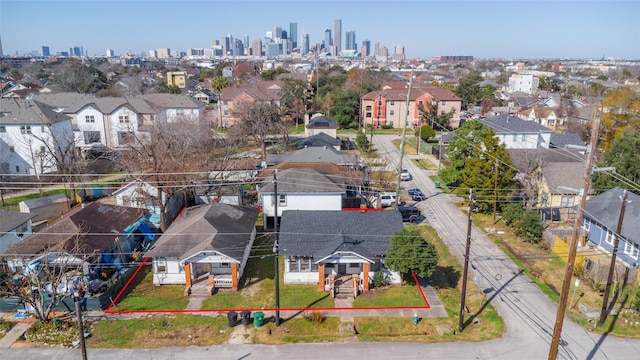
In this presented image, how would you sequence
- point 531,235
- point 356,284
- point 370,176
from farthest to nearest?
point 370,176
point 531,235
point 356,284

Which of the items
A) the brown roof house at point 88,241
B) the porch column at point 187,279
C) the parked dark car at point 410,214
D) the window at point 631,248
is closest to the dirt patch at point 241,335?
the porch column at point 187,279

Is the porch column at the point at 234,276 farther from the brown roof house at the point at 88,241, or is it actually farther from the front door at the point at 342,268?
the brown roof house at the point at 88,241

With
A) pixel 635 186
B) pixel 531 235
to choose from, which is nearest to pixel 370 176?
pixel 531 235

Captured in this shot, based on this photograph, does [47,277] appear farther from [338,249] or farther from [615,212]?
[615,212]

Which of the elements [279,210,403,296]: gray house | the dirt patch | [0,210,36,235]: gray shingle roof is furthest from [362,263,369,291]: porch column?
[0,210,36,235]: gray shingle roof

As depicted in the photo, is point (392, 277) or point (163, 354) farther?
point (392, 277)

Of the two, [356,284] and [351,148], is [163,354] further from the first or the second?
[351,148]

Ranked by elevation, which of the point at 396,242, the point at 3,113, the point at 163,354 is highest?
the point at 3,113
